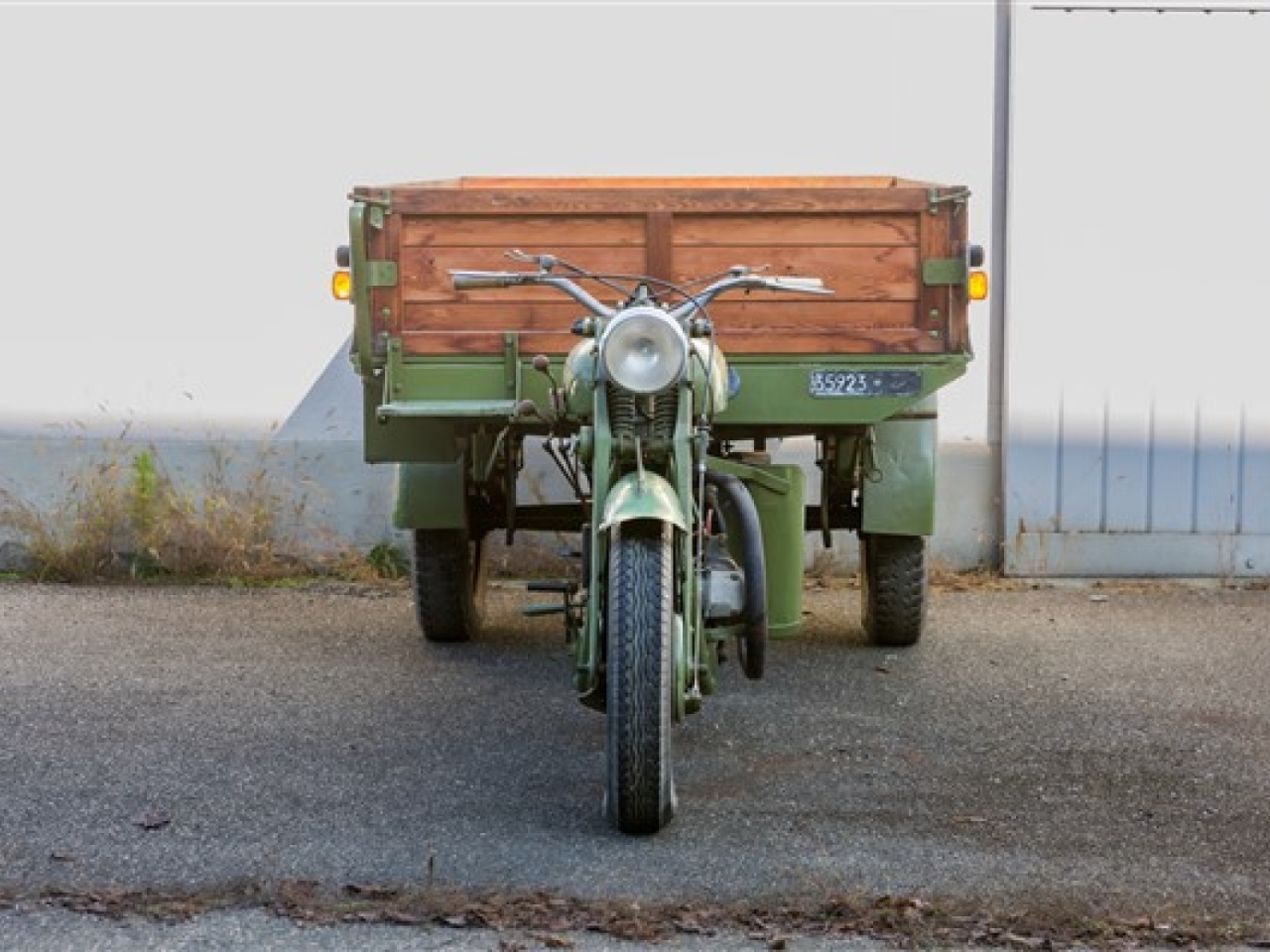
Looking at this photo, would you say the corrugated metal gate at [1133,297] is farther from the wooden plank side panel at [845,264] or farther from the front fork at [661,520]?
the front fork at [661,520]

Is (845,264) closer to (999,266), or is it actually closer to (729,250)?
(729,250)

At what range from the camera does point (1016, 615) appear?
29.8ft

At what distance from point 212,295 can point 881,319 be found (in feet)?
12.9

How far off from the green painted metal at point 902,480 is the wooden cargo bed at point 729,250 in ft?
1.93

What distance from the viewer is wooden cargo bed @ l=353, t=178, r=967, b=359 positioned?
734 centimetres

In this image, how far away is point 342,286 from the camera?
24.5ft

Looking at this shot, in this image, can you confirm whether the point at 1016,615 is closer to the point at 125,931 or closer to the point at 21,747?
the point at 21,747

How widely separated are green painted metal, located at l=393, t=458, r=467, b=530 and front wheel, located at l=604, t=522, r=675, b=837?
109 inches

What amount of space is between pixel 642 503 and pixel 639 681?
1.45ft

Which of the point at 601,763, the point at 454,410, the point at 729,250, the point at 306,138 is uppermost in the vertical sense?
the point at 306,138

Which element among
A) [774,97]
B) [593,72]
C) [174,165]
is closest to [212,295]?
[174,165]

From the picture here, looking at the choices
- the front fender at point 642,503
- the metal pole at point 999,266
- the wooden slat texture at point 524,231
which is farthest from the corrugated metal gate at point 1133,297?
the front fender at point 642,503

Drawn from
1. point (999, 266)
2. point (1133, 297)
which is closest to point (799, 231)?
point (999, 266)

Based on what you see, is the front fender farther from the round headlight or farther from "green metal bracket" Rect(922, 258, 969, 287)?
"green metal bracket" Rect(922, 258, 969, 287)
